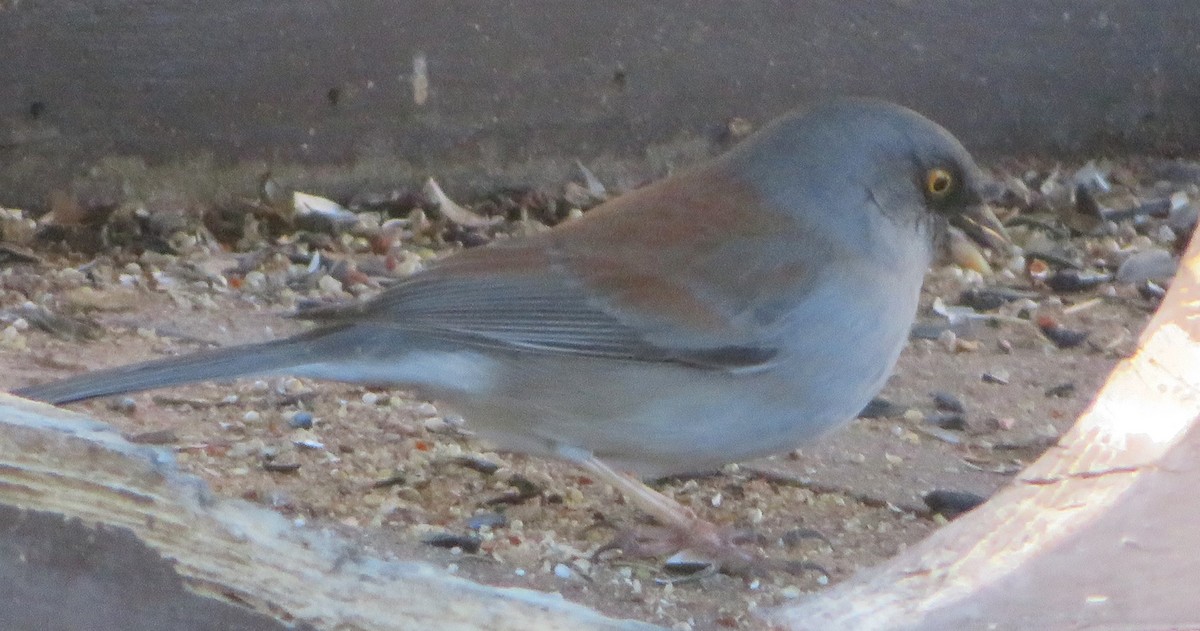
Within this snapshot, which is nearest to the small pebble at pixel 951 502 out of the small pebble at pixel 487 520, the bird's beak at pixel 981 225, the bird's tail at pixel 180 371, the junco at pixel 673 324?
the junco at pixel 673 324

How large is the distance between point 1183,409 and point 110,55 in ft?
9.71

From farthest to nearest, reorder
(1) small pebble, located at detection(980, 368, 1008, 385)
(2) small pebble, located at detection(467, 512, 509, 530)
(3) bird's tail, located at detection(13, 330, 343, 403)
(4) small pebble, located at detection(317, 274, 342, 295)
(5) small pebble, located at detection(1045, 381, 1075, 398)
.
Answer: (4) small pebble, located at detection(317, 274, 342, 295) → (1) small pebble, located at detection(980, 368, 1008, 385) → (5) small pebble, located at detection(1045, 381, 1075, 398) → (2) small pebble, located at detection(467, 512, 509, 530) → (3) bird's tail, located at detection(13, 330, 343, 403)

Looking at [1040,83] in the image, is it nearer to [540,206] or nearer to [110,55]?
[540,206]

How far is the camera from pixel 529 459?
11.5 ft

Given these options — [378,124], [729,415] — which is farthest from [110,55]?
[729,415]

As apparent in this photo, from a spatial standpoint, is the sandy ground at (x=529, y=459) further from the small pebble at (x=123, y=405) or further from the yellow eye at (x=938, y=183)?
the yellow eye at (x=938, y=183)

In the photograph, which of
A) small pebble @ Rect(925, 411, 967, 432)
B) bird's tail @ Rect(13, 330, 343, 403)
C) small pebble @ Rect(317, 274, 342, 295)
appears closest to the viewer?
bird's tail @ Rect(13, 330, 343, 403)

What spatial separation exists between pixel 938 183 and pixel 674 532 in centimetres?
88

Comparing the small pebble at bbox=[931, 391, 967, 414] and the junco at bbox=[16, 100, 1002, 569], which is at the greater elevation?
the junco at bbox=[16, 100, 1002, 569]

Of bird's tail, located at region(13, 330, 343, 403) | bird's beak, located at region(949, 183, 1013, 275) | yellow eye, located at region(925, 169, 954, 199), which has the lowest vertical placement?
bird's tail, located at region(13, 330, 343, 403)

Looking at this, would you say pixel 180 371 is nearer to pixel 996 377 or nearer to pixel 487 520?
pixel 487 520

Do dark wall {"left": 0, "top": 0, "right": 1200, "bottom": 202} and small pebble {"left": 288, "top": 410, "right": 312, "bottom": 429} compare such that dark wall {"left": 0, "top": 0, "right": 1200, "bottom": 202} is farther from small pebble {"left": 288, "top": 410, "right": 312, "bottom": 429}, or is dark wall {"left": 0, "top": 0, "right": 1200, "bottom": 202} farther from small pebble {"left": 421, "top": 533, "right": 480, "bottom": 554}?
small pebble {"left": 421, "top": 533, "right": 480, "bottom": 554}

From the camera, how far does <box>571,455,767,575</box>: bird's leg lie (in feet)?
9.25

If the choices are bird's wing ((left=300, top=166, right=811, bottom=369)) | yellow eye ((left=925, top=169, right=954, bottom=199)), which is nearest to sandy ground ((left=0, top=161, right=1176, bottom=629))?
bird's wing ((left=300, top=166, right=811, bottom=369))
